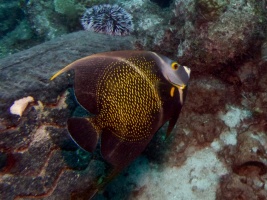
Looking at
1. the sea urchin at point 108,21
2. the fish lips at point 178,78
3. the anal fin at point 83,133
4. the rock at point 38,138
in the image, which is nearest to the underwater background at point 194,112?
the rock at point 38,138

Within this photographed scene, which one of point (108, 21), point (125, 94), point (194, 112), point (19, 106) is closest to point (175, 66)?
point (125, 94)

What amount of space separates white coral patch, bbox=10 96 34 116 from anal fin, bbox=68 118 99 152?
823mm

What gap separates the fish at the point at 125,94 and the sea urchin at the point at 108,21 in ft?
7.45

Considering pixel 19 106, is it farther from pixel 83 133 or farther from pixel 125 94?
pixel 125 94

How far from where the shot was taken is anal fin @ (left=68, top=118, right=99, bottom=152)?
140 cm

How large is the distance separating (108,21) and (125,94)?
8.31 ft

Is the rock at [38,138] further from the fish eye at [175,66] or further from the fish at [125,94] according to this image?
the fish eye at [175,66]

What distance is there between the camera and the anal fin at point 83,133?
1.40 metres

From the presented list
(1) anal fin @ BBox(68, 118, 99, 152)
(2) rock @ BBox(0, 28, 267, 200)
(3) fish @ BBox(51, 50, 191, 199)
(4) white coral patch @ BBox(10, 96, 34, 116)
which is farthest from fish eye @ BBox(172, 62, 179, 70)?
(4) white coral patch @ BBox(10, 96, 34, 116)

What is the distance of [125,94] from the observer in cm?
149

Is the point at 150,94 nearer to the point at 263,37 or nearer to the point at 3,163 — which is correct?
the point at 3,163

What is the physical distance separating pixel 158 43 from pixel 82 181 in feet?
6.33

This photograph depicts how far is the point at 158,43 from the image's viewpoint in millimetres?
3217

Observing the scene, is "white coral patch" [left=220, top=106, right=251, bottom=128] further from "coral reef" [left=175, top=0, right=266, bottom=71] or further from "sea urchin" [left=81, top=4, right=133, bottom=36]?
"sea urchin" [left=81, top=4, right=133, bottom=36]
